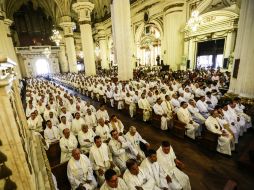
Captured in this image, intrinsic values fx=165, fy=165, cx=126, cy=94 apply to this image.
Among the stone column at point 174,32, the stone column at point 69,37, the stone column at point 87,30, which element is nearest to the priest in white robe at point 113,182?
the stone column at point 174,32

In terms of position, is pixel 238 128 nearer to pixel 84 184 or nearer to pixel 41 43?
pixel 84 184

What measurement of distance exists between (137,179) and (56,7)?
102 ft

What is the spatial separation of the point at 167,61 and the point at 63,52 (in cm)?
2224

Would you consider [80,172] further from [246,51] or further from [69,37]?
[69,37]

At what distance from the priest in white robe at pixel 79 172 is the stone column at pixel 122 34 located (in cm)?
842

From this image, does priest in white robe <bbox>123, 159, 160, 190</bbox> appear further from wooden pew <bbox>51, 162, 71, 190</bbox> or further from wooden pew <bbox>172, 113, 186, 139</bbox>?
wooden pew <bbox>172, 113, 186, 139</bbox>

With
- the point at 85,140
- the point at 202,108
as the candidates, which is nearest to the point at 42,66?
the point at 85,140

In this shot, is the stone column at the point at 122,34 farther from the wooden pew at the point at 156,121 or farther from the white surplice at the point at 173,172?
the white surplice at the point at 173,172

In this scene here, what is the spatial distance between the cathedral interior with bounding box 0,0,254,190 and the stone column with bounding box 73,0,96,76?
11cm

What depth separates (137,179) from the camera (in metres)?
3.09

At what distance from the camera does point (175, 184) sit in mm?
3277

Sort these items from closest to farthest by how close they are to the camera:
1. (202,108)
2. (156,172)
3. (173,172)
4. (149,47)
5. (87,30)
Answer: (156,172)
(173,172)
(202,108)
(87,30)
(149,47)

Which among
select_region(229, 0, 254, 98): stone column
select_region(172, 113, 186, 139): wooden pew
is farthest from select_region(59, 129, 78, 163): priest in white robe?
select_region(229, 0, 254, 98): stone column

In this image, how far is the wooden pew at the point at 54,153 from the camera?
15.0 feet
